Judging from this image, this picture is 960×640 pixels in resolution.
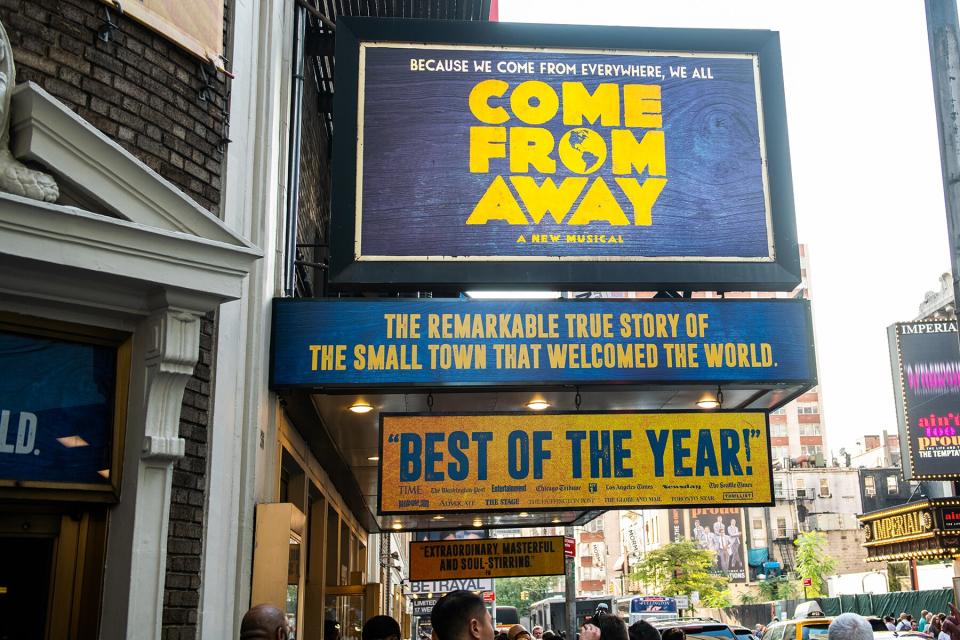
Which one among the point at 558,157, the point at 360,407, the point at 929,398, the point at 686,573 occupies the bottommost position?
the point at 686,573

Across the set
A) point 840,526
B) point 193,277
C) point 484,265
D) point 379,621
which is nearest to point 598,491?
point 484,265

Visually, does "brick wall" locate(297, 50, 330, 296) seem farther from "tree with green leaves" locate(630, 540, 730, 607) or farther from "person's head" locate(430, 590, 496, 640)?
"tree with green leaves" locate(630, 540, 730, 607)

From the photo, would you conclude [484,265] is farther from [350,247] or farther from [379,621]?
[379,621]

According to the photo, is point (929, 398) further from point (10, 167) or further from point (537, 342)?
point (10, 167)

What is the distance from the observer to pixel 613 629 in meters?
6.26

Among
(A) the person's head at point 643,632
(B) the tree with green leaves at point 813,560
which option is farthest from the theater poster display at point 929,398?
(B) the tree with green leaves at point 813,560

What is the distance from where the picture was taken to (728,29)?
9.84m

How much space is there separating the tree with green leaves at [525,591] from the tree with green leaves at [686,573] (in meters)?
32.3

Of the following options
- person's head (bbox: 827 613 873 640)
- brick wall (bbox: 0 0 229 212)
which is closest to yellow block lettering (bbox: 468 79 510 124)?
brick wall (bbox: 0 0 229 212)

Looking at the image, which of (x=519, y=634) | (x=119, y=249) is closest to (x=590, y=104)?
(x=119, y=249)

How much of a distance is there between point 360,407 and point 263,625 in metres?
5.19

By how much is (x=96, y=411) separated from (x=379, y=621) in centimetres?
205

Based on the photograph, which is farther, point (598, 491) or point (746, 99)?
point (746, 99)

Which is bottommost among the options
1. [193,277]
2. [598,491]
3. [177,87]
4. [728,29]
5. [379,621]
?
[379,621]
